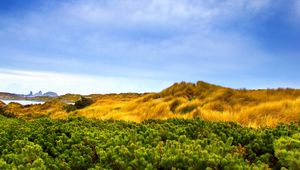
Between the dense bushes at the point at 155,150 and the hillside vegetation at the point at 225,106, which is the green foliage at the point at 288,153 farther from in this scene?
the hillside vegetation at the point at 225,106

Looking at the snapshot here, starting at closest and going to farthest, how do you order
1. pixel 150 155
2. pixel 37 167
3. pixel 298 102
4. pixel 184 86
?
pixel 37 167, pixel 150 155, pixel 298 102, pixel 184 86

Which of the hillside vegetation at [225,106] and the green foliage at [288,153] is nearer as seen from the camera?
the green foliage at [288,153]

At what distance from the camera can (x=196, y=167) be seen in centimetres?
504

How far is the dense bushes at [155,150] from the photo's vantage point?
5090mm

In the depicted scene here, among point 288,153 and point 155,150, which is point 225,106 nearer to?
point 288,153

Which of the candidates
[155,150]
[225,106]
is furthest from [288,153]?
[225,106]

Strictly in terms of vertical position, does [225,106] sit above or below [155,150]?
above

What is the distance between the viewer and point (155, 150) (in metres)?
5.50

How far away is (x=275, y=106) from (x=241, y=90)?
7.24m

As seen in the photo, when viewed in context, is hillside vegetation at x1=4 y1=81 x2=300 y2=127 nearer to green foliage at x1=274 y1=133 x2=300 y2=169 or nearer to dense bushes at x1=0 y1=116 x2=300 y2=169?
dense bushes at x1=0 y1=116 x2=300 y2=169

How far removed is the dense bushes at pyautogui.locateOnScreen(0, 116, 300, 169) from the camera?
509 cm

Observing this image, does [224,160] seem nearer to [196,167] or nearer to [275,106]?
[196,167]

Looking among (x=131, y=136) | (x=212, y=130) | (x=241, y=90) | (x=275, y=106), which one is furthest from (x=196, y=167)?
(x=241, y=90)

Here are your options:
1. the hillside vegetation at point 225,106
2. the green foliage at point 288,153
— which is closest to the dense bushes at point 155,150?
the green foliage at point 288,153
